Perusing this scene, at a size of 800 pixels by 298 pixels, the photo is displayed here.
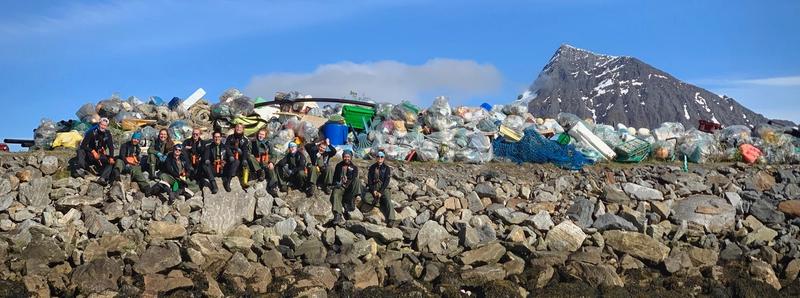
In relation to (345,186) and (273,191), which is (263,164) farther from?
(345,186)

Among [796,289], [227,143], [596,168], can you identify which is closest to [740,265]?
[796,289]

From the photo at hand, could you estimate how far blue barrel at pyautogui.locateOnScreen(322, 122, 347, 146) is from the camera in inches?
597

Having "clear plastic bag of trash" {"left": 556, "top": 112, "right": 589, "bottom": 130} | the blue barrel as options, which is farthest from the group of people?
"clear plastic bag of trash" {"left": 556, "top": 112, "right": 589, "bottom": 130}

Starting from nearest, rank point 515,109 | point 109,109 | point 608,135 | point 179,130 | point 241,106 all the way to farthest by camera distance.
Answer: point 179,130 < point 109,109 < point 241,106 < point 608,135 < point 515,109

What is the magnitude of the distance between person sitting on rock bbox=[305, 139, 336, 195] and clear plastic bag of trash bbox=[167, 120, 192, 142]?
10.7 feet

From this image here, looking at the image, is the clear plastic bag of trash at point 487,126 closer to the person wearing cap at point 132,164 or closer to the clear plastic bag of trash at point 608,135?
the clear plastic bag of trash at point 608,135

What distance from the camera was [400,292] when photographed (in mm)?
10125

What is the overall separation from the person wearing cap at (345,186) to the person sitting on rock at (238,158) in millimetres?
1527

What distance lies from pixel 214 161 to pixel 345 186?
7.49 feet

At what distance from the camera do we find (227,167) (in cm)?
1227

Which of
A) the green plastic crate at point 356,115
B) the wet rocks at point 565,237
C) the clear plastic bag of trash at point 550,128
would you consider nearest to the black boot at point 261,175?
the green plastic crate at point 356,115

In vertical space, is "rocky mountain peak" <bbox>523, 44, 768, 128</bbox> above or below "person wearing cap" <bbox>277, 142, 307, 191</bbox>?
above

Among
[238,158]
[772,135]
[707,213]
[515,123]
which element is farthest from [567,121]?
[238,158]

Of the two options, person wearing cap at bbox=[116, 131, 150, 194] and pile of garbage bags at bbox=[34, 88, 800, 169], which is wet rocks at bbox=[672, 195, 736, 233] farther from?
person wearing cap at bbox=[116, 131, 150, 194]
